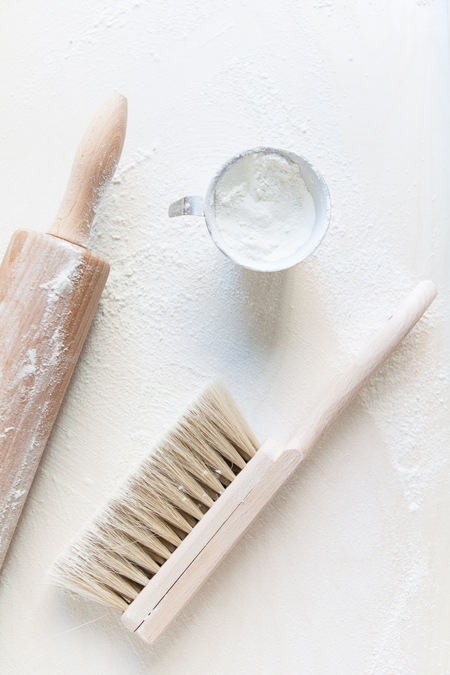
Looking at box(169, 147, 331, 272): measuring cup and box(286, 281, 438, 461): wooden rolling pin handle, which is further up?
box(169, 147, 331, 272): measuring cup

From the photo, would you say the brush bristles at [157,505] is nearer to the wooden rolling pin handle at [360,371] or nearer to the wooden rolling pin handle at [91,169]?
the wooden rolling pin handle at [360,371]

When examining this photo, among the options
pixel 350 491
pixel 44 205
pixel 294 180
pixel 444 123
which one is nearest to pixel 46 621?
pixel 350 491

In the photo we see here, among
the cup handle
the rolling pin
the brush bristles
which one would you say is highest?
the cup handle

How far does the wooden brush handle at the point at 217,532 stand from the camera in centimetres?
61

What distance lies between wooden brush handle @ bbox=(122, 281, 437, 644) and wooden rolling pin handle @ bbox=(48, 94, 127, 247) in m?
0.36

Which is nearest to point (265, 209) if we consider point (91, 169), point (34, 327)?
point (91, 169)

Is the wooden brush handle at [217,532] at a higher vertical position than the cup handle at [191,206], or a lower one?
lower

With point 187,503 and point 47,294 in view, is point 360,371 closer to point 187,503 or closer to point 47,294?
point 187,503

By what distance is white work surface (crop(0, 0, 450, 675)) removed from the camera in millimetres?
681

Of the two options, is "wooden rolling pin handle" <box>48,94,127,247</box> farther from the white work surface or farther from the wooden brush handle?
the wooden brush handle

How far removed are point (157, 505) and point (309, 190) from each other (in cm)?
45

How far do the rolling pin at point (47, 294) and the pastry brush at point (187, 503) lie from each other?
0.45 ft

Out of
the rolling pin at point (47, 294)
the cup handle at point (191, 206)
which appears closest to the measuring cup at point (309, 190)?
the cup handle at point (191, 206)

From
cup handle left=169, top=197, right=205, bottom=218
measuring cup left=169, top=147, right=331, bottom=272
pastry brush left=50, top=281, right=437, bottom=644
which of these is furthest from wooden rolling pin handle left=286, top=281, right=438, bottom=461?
cup handle left=169, top=197, right=205, bottom=218
